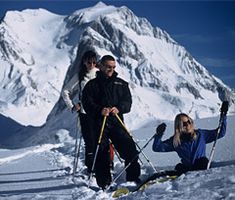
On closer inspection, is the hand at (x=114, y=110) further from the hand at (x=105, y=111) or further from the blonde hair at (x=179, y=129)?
the blonde hair at (x=179, y=129)

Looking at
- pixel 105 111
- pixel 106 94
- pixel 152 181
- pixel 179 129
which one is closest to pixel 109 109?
pixel 105 111

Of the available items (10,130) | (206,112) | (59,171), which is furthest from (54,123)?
(59,171)

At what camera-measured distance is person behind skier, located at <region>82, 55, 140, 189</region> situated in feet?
24.1

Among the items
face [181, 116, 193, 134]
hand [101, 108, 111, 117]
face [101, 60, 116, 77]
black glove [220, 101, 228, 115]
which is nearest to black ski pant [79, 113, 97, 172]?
hand [101, 108, 111, 117]

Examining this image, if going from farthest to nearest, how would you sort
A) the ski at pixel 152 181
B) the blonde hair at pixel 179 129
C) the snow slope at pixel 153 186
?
the blonde hair at pixel 179 129, the ski at pixel 152 181, the snow slope at pixel 153 186

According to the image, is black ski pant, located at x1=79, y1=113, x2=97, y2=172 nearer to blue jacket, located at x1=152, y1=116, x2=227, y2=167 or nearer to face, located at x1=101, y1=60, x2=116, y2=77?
face, located at x1=101, y1=60, x2=116, y2=77

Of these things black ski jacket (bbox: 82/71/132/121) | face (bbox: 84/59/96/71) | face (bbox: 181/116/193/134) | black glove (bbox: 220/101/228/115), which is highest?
face (bbox: 84/59/96/71)

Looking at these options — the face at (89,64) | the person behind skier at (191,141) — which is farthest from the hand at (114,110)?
the face at (89,64)

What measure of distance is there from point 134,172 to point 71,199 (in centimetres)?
109

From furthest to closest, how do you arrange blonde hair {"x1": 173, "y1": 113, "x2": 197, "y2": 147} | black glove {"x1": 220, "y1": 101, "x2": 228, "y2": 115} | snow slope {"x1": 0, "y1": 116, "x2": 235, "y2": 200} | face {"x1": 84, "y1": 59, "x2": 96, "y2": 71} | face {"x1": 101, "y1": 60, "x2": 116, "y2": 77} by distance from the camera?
face {"x1": 84, "y1": 59, "x2": 96, "y2": 71}
face {"x1": 101, "y1": 60, "x2": 116, "y2": 77}
blonde hair {"x1": 173, "y1": 113, "x2": 197, "y2": 147}
black glove {"x1": 220, "y1": 101, "x2": 228, "y2": 115}
snow slope {"x1": 0, "y1": 116, "x2": 235, "y2": 200}

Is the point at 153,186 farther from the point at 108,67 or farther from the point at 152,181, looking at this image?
the point at 108,67

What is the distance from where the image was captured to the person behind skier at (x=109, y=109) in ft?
24.1

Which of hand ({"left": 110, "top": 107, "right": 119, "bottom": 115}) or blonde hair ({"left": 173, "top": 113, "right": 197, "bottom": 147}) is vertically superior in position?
hand ({"left": 110, "top": 107, "right": 119, "bottom": 115})

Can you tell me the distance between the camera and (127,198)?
19.4 ft
